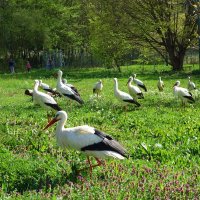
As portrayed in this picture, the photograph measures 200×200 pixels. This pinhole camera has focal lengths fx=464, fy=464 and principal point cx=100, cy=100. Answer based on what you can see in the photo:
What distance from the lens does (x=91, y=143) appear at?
7336mm

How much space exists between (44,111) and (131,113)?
9.18 ft

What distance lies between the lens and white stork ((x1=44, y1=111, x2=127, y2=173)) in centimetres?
723

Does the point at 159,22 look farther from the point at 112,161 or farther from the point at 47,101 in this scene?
the point at 112,161

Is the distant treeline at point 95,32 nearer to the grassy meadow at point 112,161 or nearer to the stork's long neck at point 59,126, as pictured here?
the grassy meadow at point 112,161

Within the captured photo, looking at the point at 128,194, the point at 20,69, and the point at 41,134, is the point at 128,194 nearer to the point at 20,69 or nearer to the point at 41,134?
the point at 41,134

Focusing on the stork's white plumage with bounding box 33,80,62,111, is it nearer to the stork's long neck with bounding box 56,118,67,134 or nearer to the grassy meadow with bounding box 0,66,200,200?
the grassy meadow with bounding box 0,66,200,200

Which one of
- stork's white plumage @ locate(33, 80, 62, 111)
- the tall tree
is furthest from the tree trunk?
stork's white plumage @ locate(33, 80, 62, 111)

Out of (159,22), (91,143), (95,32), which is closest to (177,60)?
(159,22)

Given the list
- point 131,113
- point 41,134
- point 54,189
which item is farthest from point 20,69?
point 54,189

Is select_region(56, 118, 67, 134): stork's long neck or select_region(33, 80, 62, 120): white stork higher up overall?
select_region(56, 118, 67, 134): stork's long neck

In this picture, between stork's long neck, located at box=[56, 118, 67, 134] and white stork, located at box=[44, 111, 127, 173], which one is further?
stork's long neck, located at box=[56, 118, 67, 134]

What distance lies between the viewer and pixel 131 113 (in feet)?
45.8

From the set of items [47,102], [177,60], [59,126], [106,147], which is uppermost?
[59,126]

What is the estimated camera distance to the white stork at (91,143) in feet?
23.7
